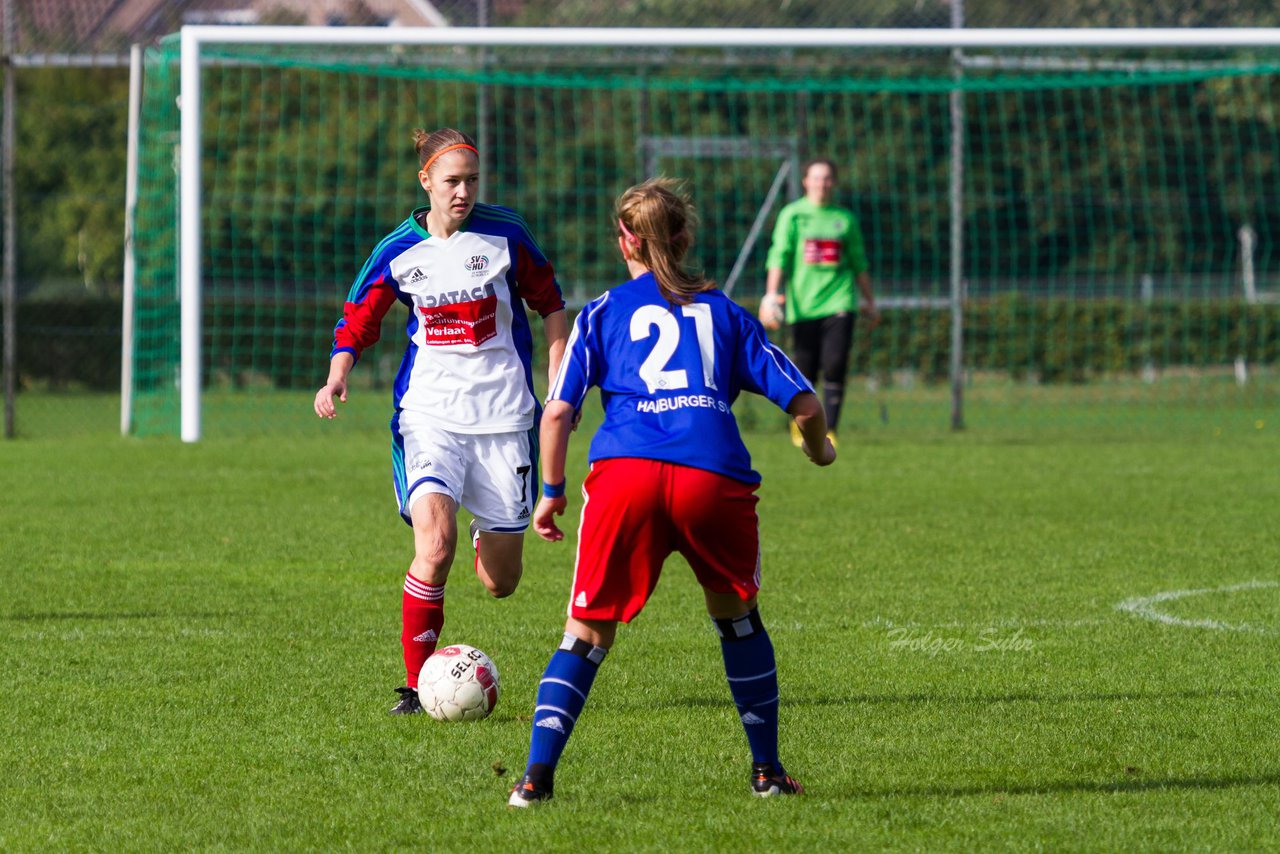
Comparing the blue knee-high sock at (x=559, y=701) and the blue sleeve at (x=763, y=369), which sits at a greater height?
the blue sleeve at (x=763, y=369)

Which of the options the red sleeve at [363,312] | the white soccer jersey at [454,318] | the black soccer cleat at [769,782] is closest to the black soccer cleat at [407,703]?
the white soccer jersey at [454,318]

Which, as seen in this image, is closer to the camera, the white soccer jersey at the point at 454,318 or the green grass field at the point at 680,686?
the green grass field at the point at 680,686

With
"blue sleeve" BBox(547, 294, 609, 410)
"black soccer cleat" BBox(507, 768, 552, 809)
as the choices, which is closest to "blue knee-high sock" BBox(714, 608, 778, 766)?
"black soccer cleat" BBox(507, 768, 552, 809)

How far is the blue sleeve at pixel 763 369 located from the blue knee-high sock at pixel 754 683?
0.55 m

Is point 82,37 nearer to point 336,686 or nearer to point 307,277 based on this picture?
point 307,277

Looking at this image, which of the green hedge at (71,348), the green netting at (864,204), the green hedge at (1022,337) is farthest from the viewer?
the green hedge at (71,348)

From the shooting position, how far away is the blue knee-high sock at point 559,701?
13.5 feet

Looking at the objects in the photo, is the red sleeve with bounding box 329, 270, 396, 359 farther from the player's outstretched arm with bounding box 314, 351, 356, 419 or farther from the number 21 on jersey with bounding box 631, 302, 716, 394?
the number 21 on jersey with bounding box 631, 302, 716, 394

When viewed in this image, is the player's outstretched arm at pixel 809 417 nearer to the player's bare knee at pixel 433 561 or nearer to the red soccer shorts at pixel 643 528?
the red soccer shorts at pixel 643 528

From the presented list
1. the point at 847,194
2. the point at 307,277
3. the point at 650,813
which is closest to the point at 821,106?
the point at 847,194

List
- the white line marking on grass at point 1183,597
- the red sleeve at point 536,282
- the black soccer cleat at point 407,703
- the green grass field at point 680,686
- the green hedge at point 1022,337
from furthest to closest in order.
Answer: the green hedge at point 1022,337 → the white line marking on grass at point 1183,597 → the red sleeve at point 536,282 → the black soccer cleat at point 407,703 → the green grass field at point 680,686

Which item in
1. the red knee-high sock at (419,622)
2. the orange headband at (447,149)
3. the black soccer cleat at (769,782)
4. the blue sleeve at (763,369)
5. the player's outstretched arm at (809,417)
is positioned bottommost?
the black soccer cleat at (769,782)

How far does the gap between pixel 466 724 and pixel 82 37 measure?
13.6m

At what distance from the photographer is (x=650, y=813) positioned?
4.14m
